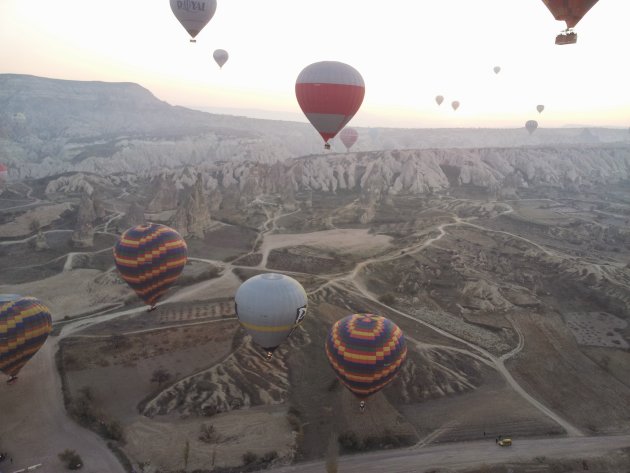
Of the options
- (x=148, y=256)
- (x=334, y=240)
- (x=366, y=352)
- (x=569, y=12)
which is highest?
(x=569, y=12)

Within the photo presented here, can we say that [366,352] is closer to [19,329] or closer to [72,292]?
[19,329]

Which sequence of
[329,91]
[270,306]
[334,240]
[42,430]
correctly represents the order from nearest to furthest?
[42,430] → [270,306] → [329,91] → [334,240]

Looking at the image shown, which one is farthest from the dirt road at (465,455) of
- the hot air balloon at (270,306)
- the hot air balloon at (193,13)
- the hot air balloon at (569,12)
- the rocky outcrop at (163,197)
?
the rocky outcrop at (163,197)

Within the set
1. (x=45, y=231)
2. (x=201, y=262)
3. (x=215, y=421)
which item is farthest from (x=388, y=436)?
(x=45, y=231)

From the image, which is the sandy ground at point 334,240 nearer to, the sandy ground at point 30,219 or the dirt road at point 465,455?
the dirt road at point 465,455

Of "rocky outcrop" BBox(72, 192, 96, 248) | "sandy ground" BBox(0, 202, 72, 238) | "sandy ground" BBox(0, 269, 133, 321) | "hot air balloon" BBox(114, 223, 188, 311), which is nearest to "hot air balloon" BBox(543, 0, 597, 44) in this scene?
"hot air balloon" BBox(114, 223, 188, 311)

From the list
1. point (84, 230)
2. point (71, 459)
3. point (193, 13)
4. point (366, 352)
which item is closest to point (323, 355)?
point (366, 352)
